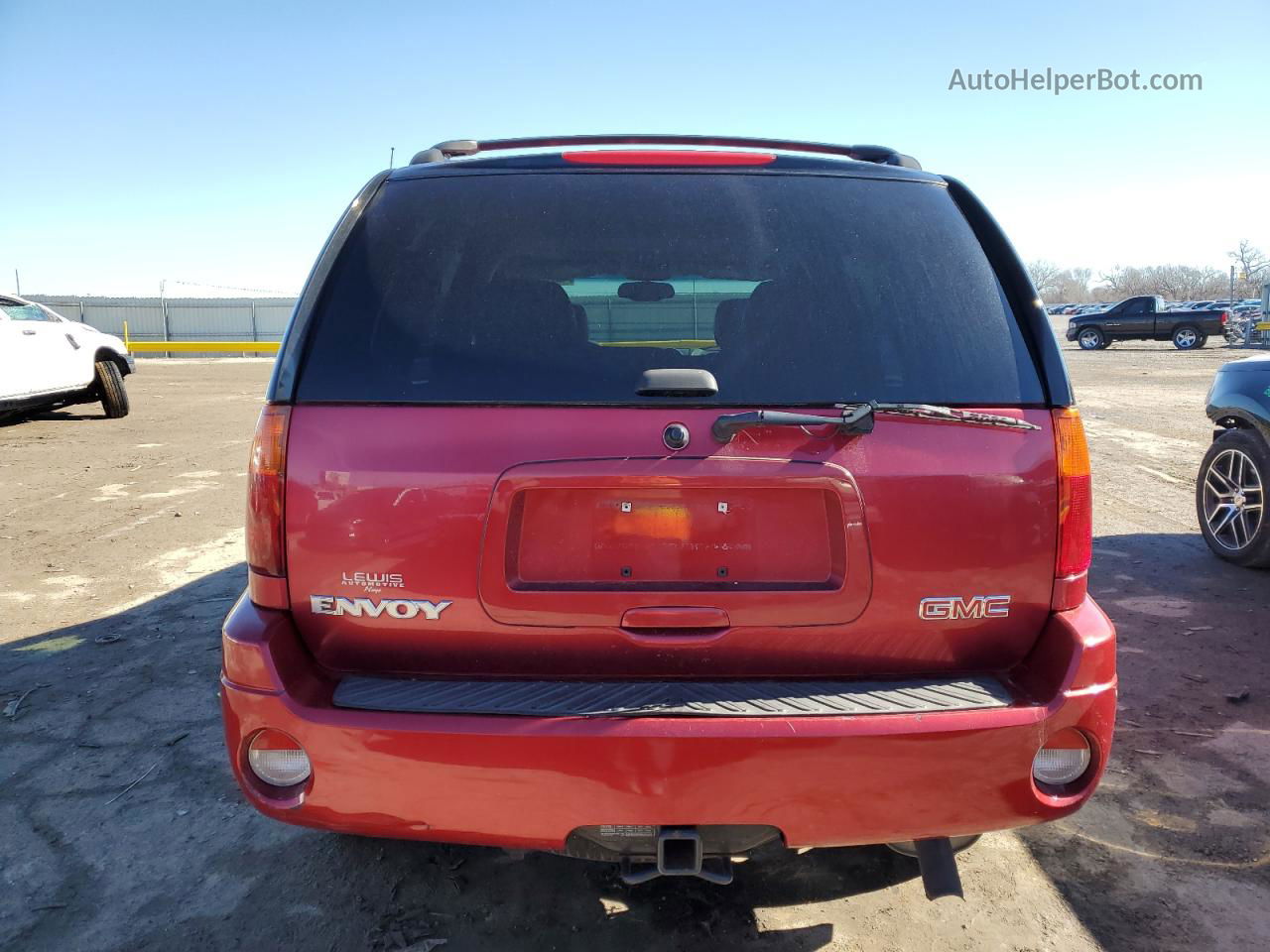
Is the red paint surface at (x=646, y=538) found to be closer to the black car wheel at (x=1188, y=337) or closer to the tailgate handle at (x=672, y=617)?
the tailgate handle at (x=672, y=617)

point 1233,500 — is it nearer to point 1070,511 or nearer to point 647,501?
point 1070,511

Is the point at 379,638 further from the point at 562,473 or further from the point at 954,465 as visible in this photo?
the point at 954,465

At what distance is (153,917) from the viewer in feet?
7.83

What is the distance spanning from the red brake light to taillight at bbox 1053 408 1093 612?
105cm

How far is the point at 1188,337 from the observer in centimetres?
3362

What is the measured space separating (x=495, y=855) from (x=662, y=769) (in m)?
1.10

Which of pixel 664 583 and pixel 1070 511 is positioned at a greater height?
pixel 1070 511

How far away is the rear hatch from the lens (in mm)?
1945

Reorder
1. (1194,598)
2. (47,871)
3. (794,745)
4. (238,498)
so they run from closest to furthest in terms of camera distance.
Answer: (794,745) → (47,871) → (1194,598) → (238,498)

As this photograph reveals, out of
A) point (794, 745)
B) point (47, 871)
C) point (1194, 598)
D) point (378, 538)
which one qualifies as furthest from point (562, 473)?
point (1194, 598)

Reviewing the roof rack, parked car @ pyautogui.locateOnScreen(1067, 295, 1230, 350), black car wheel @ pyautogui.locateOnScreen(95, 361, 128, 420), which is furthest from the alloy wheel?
parked car @ pyautogui.locateOnScreen(1067, 295, 1230, 350)

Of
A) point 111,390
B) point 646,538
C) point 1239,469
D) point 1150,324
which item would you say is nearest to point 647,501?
point 646,538

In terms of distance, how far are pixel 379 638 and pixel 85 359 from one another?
12.4 metres

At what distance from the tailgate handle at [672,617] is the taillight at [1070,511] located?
2.66 ft
